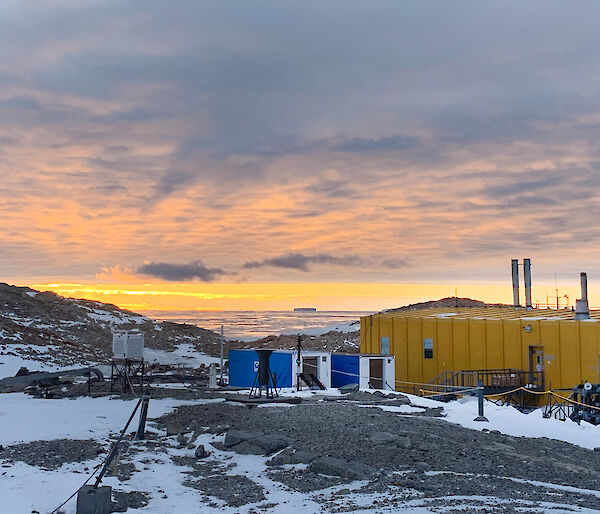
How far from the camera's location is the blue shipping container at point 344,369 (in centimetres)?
3425

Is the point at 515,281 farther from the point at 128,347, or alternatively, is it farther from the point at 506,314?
the point at 128,347

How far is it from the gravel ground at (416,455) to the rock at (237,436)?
429 millimetres

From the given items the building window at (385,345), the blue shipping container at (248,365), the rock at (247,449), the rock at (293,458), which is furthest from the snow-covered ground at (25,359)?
the rock at (293,458)

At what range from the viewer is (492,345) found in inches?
1503

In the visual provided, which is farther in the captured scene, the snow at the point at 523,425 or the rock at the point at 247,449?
the snow at the point at 523,425

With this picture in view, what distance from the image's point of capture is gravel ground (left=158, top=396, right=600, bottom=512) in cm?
1241

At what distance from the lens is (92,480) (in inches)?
519

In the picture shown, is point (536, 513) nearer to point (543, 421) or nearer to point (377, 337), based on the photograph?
point (543, 421)

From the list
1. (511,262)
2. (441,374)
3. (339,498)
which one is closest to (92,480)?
(339,498)

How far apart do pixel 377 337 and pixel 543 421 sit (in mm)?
23143

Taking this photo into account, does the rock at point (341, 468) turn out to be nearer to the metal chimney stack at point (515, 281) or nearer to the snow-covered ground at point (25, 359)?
the snow-covered ground at point (25, 359)

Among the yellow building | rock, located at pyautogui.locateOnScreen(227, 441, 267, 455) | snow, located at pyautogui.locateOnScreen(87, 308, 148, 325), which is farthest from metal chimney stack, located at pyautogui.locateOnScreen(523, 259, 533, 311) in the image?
snow, located at pyautogui.locateOnScreen(87, 308, 148, 325)

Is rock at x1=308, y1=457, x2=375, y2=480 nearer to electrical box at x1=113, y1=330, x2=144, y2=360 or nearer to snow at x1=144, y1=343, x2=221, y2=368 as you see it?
electrical box at x1=113, y1=330, x2=144, y2=360

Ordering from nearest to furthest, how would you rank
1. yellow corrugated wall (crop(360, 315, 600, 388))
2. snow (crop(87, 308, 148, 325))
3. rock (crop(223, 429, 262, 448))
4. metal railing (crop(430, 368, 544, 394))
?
1. rock (crop(223, 429, 262, 448))
2. yellow corrugated wall (crop(360, 315, 600, 388))
3. metal railing (crop(430, 368, 544, 394))
4. snow (crop(87, 308, 148, 325))
